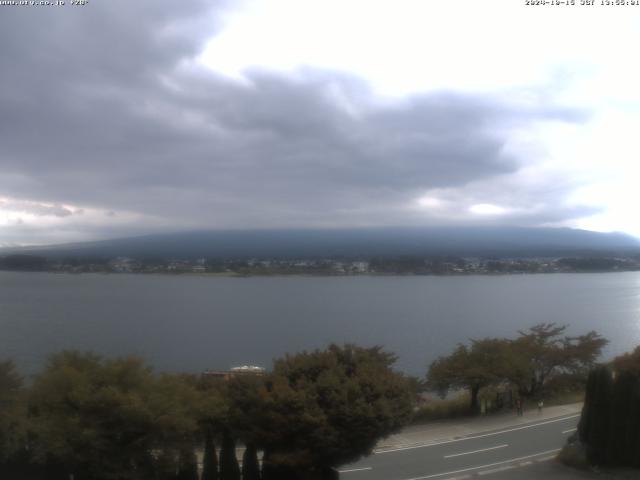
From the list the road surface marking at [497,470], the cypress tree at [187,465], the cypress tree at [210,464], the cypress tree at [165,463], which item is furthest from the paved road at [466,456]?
the cypress tree at [165,463]

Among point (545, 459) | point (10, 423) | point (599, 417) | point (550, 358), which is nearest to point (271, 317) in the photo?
point (550, 358)

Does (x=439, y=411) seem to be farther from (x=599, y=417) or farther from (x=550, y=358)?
(x=599, y=417)

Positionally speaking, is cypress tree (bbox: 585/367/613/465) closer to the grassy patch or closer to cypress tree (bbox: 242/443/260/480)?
the grassy patch

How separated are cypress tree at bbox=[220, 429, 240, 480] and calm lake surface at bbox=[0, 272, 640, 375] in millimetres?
12709

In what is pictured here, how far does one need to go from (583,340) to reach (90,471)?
21201 mm

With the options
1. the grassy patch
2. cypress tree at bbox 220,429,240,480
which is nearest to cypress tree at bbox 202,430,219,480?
cypress tree at bbox 220,429,240,480

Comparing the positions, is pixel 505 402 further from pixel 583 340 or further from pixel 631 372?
pixel 631 372

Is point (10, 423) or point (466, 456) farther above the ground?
point (10, 423)

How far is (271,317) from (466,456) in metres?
42.1

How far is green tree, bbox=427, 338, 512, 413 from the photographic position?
19875mm

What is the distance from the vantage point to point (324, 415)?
33.6ft

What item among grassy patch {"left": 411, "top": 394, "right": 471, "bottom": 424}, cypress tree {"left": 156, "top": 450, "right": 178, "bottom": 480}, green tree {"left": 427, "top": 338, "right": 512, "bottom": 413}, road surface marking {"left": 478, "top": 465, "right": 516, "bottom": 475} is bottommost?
grassy patch {"left": 411, "top": 394, "right": 471, "bottom": 424}

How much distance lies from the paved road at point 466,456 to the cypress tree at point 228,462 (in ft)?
9.19

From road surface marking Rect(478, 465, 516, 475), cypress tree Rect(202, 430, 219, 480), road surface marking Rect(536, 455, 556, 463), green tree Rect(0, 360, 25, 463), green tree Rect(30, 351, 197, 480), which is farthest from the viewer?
road surface marking Rect(536, 455, 556, 463)
